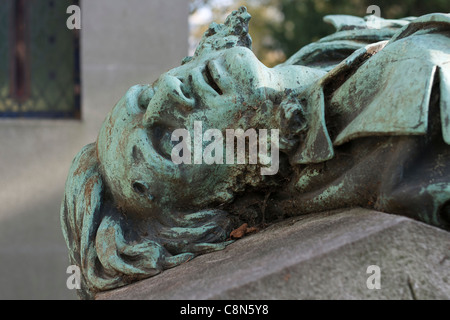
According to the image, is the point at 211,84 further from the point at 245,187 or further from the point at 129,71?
the point at 129,71

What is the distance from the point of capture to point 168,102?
1.40 meters

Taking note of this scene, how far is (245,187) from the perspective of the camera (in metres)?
1.46

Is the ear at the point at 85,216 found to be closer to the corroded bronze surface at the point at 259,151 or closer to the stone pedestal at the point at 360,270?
the corroded bronze surface at the point at 259,151

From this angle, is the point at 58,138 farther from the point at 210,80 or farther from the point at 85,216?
the point at 210,80

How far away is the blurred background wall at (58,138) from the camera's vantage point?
370cm

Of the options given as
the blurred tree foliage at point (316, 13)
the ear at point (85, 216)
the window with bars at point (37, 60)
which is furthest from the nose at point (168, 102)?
the blurred tree foliage at point (316, 13)

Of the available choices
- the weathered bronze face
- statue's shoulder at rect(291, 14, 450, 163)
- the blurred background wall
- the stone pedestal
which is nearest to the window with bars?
the blurred background wall

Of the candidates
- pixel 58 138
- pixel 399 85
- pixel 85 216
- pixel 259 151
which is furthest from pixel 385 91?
pixel 58 138

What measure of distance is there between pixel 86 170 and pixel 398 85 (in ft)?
2.69

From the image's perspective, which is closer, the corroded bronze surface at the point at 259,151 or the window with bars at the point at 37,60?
the corroded bronze surface at the point at 259,151

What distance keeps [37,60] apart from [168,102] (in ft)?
8.85

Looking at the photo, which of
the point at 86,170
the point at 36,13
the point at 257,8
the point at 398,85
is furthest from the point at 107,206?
the point at 257,8

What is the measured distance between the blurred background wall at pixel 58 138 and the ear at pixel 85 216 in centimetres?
217

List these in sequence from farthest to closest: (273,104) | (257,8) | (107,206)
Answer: (257,8), (107,206), (273,104)
